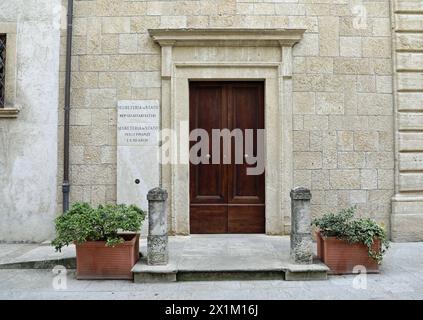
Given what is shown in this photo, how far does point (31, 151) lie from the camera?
7.11m

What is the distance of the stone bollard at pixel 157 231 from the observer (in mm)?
5133

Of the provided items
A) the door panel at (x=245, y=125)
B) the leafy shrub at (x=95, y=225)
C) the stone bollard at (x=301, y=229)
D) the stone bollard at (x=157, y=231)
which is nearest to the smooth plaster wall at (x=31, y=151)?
the leafy shrub at (x=95, y=225)

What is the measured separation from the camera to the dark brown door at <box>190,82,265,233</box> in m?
7.27

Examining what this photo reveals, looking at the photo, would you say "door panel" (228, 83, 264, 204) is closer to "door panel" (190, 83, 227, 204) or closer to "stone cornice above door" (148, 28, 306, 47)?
"door panel" (190, 83, 227, 204)

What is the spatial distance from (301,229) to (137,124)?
346cm

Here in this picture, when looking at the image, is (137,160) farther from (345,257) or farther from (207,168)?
(345,257)

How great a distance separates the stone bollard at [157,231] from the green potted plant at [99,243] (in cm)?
24

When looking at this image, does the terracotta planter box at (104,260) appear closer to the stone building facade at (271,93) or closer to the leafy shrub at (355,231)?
the stone building facade at (271,93)

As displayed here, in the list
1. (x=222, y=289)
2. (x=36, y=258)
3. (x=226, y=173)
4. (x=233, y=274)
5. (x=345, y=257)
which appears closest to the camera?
(x=222, y=289)

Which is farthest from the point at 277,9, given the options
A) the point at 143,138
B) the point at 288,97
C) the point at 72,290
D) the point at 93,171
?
the point at 72,290

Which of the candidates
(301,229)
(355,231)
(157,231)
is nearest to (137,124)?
(157,231)

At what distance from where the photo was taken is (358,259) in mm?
5258

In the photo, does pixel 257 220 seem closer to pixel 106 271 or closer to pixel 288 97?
pixel 288 97

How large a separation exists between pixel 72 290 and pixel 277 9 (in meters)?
5.64
